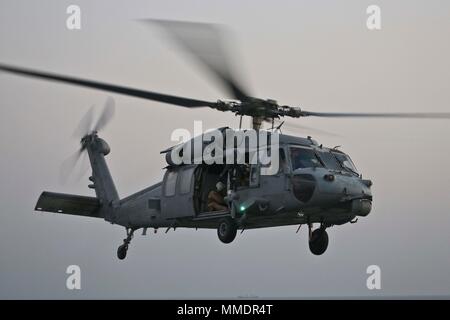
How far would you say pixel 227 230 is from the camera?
16672 millimetres

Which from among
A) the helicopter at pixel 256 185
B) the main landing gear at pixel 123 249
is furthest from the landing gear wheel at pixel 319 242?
the main landing gear at pixel 123 249

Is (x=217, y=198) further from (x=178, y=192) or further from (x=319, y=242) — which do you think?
(x=319, y=242)

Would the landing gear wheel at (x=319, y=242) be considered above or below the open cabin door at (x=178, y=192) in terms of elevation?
below

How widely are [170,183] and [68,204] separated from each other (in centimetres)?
387

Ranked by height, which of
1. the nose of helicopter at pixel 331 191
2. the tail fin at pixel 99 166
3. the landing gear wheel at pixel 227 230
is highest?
the tail fin at pixel 99 166

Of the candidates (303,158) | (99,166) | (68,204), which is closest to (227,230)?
(303,158)

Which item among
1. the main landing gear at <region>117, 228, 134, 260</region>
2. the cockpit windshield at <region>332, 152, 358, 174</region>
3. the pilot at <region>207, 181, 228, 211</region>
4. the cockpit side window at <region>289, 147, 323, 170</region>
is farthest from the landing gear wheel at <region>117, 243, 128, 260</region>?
the cockpit windshield at <region>332, 152, 358, 174</region>

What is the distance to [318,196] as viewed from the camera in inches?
603

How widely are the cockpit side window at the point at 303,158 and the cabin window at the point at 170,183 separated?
11.6 feet

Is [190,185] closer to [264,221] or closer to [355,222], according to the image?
[264,221]

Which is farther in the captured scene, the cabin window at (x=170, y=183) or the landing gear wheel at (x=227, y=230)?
the cabin window at (x=170, y=183)

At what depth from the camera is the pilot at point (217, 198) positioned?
17.5 m

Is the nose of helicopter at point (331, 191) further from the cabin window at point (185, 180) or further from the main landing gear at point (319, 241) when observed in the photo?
the cabin window at point (185, 180)

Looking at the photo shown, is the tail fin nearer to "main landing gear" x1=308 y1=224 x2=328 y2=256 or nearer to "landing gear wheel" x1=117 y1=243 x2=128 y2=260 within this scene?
"landing gear wheel" x1=117 y1=243 x2=128 y2=260
